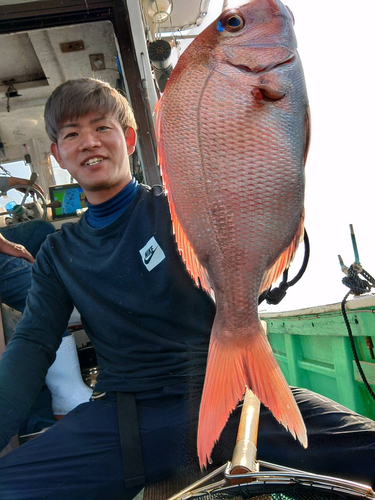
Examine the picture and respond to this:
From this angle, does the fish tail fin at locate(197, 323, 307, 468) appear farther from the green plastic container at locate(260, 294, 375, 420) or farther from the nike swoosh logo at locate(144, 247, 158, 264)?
the green plastic container at locate(260, 294, 375, 420)

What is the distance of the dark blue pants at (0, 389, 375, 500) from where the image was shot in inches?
50.7

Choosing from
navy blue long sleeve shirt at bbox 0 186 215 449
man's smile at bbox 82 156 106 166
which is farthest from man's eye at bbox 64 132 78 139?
navy blue long sleeve shirt at bbox 0 186 215 449

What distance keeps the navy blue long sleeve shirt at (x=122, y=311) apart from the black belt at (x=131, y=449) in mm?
115

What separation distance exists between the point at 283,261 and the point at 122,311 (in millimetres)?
903

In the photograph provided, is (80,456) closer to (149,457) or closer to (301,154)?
(149,457)

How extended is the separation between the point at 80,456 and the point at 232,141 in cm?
121

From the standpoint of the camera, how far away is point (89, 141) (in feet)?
5.45

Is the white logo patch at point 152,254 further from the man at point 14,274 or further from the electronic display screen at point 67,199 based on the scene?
the electronic display screen at point 67,199

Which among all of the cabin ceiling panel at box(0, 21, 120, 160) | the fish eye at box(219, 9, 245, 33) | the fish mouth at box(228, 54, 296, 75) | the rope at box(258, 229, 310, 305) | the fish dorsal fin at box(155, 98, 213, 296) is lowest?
the rope at box(258, 229, 310, 305)

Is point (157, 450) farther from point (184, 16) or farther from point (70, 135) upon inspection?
point (184, 16)

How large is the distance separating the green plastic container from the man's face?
1591mm

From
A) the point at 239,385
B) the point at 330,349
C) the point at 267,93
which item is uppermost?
the point at 267,93

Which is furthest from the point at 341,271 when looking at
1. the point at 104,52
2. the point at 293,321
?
the point at 104,52

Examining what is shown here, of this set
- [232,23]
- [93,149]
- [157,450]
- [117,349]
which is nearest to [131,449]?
[157,450]
